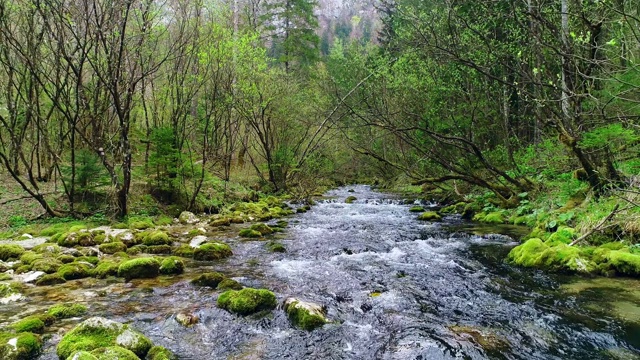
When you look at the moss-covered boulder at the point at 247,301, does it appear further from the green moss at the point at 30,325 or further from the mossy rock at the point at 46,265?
the mossy rock at the point at 46,265

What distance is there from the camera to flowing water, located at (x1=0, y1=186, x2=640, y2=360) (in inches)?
164

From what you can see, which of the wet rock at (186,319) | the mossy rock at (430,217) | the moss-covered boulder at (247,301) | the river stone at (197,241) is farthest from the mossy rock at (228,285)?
the mossy rock at (430,217)

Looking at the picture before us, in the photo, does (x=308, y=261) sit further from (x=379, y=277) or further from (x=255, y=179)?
(x=255, y=179)

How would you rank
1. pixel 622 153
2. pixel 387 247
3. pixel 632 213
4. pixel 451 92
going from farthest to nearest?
pixel 451 92 → pixel 622 153 → pixel 387 247 → pixel 632 213

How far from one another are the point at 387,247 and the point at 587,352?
4.97 m

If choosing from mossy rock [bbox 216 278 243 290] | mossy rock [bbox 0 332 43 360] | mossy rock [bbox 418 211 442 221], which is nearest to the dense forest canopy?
mossy rock [bbox 418 211 442 221]

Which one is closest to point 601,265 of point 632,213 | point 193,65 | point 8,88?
point 632,213

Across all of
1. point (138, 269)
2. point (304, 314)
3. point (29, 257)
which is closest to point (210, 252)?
point (138, 269)

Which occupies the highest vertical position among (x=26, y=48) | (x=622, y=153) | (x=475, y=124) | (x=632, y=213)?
(x=26, y=48)

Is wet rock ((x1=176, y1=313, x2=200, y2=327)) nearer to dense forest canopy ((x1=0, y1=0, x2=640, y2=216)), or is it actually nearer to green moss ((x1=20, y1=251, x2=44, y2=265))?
green moss ((x1=20, y1=251, x2=44, y2=265))

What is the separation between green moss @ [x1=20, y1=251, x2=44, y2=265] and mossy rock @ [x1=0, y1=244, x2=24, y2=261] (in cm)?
13

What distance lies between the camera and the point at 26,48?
34.6 feet

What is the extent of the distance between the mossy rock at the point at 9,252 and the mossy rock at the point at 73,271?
1359 millimetres

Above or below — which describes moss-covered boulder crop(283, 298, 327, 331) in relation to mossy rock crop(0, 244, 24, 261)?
below
